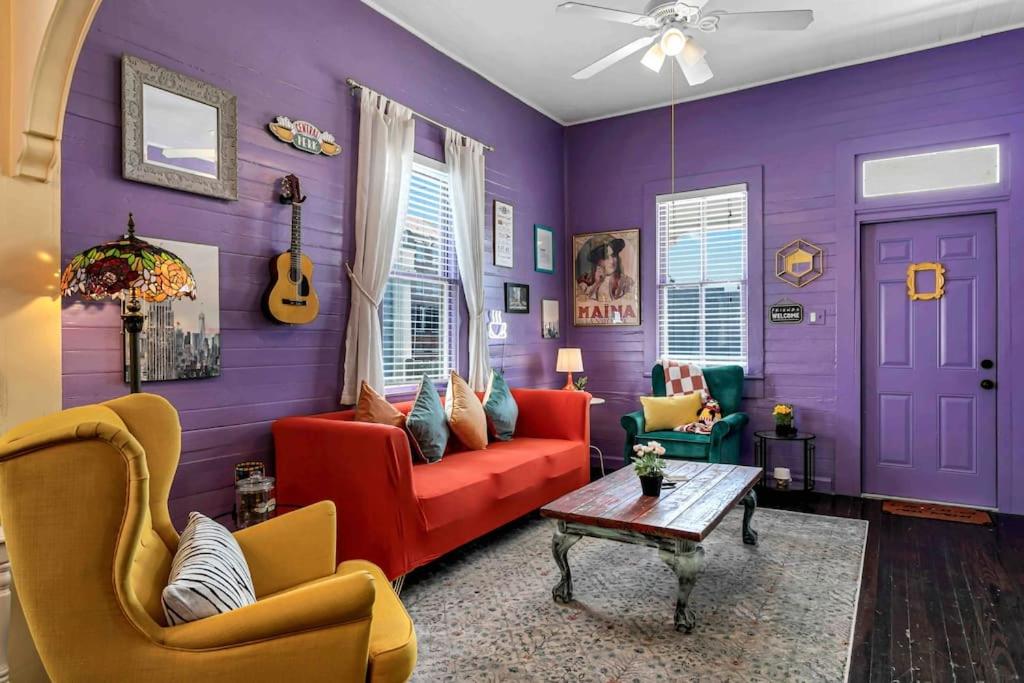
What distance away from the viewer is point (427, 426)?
11.7 feet

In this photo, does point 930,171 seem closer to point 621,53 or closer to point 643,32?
point 643,32

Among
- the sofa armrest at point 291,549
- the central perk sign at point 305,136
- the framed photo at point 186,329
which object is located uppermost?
the central perk sign at point 305,136

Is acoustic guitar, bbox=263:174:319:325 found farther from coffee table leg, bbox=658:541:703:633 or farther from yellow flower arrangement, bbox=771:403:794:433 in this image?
yellow flower arrangement, bbox=771:403:794:433

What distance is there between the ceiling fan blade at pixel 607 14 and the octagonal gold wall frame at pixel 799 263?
247cm

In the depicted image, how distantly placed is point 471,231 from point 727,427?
2.40m

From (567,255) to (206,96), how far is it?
3.74m

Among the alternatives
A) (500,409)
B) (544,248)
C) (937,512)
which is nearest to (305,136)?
(500,409)

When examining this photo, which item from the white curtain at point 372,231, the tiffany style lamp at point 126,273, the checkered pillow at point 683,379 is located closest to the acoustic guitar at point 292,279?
the white curtain at point 372,231

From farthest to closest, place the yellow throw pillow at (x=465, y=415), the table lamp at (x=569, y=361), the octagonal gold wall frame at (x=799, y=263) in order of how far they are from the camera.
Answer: the table lamp at (x=569, y=361) < the octagonal gold wall frame at (x=799, y=263) < the yellow throw pillow at (x=465, y=415)

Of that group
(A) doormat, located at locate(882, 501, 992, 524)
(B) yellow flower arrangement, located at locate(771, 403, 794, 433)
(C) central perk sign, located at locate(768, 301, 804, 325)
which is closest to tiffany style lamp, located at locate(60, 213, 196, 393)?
(B) yellow flower arrangement, located at locate(771, 403, 794, 433)

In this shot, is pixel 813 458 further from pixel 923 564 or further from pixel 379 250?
pixel 379 250

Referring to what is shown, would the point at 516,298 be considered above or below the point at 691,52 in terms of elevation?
below

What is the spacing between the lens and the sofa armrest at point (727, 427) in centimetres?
437

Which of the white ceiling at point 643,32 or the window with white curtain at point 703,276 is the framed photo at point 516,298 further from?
the white ceiling at point 643,32
